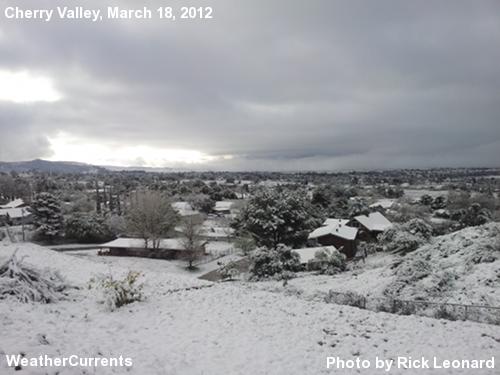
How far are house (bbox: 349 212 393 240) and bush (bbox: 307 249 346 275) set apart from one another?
61.7 ft

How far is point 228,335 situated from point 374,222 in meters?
39.3

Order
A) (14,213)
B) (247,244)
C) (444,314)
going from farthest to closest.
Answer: (14,213), (247,244), (444,314)

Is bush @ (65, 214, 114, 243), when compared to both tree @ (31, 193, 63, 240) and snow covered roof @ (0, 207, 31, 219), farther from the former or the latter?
snow covered roof @ (0, 207, 31, 219)

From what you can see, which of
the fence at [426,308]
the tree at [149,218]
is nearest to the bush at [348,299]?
the fence at [426,308]

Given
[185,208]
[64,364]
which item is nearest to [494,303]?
[64,364]

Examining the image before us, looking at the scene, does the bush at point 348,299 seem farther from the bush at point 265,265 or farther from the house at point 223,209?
the house at point 223,209

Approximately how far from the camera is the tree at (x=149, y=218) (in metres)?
32.8

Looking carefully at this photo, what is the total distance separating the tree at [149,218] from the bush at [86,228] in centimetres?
1040

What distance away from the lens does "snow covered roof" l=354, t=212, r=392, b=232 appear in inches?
1660

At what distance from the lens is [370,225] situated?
43.2 metres

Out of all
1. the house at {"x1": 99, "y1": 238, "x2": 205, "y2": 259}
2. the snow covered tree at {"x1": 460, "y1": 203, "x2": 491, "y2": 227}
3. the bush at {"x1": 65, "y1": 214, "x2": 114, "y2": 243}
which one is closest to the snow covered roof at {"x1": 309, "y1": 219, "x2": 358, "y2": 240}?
the house at {"x1": 99, "y1": 238, "x2": 205, "y2": 259}

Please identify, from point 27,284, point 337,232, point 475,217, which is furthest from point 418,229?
point 27,284

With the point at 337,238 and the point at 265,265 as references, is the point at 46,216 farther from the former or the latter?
the point at 337,238

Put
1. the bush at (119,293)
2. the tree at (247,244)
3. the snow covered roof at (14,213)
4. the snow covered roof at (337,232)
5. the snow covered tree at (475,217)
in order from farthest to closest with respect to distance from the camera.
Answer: the snow covered roof at (14,213) < the snow covered tree at (475,217) < the snow covered roof at (337,232) < the tree at (247,244) < the bush at (119,293)
